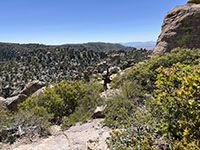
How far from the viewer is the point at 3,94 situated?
167 ft

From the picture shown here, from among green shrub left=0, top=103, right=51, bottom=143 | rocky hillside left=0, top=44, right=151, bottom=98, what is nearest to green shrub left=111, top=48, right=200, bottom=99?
green shrub left=0, top=103, right=51, bottom=143

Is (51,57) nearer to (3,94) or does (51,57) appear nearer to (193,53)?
(3,94)

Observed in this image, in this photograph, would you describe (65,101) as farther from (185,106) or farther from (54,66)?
(54,66)

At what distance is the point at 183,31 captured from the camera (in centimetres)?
1978

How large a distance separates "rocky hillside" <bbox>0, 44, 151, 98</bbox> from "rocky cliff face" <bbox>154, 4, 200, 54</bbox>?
2461cm

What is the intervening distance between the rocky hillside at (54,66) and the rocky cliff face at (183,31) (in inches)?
969

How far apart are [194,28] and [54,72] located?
55.1 meters

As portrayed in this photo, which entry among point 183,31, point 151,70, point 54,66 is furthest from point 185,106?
point 54,66

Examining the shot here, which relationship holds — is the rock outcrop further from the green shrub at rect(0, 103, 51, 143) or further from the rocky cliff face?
the rocky cliff face

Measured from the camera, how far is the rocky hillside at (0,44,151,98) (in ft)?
172

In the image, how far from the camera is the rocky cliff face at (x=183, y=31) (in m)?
19.5

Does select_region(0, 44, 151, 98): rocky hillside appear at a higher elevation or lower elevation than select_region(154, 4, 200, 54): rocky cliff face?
lower

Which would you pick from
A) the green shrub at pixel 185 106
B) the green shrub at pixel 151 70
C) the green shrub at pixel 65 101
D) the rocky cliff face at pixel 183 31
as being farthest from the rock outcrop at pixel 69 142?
the rocky cliff face at pixel 183 31

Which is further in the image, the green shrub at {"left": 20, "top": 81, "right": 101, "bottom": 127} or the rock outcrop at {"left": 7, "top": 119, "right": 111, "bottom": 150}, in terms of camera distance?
the green shrub at {"left": 20, "top": 81, "right": 101, "bottom": 127}
